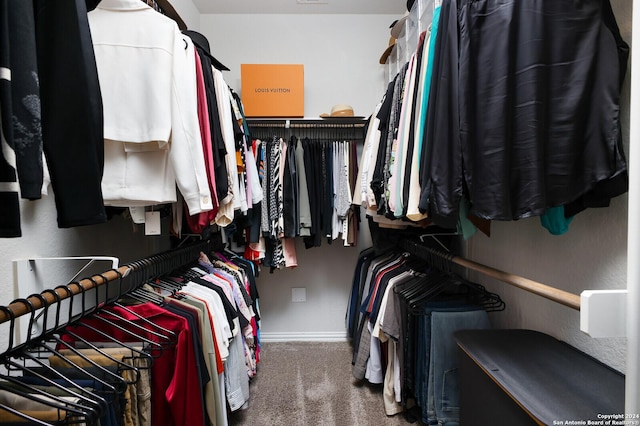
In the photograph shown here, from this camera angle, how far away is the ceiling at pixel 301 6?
233 cm

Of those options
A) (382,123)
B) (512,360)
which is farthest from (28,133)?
(382,123)

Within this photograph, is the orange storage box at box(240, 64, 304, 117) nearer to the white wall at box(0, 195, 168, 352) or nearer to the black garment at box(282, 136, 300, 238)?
the black garment at box(282, 136, 300, 238)

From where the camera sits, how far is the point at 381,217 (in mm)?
1623

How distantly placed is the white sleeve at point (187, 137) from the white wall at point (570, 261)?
1.21m

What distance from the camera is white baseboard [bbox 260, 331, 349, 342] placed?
2.61m

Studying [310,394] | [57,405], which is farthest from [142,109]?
[310,394]

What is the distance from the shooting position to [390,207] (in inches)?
48.8

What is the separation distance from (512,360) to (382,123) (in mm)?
1079

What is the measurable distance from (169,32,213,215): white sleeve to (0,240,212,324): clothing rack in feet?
1.00

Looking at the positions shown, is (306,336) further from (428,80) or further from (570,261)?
(428,80)

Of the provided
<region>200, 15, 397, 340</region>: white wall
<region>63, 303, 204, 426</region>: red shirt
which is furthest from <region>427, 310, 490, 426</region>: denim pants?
<region>200, 15, 397, 340</region>: white wall

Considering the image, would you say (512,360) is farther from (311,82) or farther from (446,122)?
(311,82)

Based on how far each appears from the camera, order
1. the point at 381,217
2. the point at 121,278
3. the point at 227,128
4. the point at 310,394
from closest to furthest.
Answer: the point at 121,278 → the point at 227,128 → the point at 381,217 → the point at 310,394

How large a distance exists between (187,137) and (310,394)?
1.62 metres
